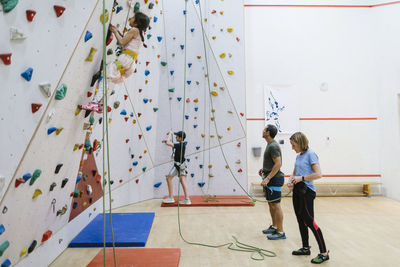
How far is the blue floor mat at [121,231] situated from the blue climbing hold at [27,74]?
1.87 m

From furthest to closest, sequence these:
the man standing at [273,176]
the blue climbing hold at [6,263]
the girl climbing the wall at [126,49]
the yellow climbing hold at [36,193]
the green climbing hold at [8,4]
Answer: the man standing at [273,176] < the girl climbing the wall at [126,49] < the yellow climbing hold at [36,193] < the blue climbing hold at [6,263] < the green climbing hold at [8,4]

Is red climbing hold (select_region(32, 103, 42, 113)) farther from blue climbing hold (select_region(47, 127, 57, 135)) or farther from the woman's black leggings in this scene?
the woman's black leggings

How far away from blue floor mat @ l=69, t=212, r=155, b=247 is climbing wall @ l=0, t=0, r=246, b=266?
0.37ft

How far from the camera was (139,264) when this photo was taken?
230 cm

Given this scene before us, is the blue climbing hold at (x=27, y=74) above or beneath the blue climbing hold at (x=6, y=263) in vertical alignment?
above

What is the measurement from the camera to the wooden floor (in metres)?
2.51

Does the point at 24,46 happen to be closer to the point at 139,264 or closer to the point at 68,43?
the point at 68,43

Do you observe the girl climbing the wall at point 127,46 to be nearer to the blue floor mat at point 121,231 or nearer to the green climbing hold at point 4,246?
the green climbing hold at point 4,246

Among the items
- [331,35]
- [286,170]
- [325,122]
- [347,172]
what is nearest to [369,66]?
[331,35]

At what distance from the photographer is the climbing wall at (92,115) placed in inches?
59.2

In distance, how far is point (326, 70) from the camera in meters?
5.73

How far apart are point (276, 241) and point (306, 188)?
89cm

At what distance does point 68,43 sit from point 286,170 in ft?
15.5

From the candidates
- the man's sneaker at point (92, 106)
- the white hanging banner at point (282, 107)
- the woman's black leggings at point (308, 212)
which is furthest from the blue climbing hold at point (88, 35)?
the white hanging banner at point (282, 107)
